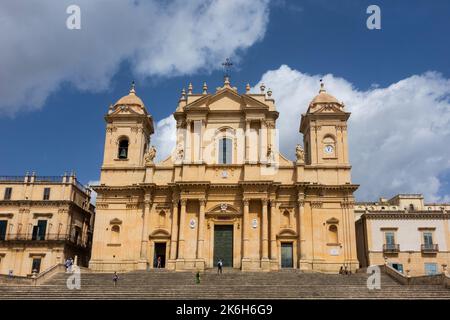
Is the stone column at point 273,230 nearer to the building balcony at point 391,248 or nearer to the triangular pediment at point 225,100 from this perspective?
the triangular pediment at point 225,100

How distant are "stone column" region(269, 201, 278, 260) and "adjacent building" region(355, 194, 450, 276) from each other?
388 inches

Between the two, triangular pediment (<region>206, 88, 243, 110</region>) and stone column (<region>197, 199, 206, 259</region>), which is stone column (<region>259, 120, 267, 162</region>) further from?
stone column (<region>197, 199, 206, 259</region>)

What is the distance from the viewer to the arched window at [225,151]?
123 ft

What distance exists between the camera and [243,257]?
34156 mm

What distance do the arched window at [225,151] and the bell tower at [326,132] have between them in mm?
6290

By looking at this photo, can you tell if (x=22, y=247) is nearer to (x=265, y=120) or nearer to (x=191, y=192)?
(x=191, y=192)

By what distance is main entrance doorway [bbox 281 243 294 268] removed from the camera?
35.2 m

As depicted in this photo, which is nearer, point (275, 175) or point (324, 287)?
point (324, 287)

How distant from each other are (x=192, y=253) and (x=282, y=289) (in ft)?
35.7

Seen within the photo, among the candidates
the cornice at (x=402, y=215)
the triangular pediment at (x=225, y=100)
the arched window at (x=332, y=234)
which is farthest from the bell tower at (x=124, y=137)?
the cornice at (x=402, y=215)

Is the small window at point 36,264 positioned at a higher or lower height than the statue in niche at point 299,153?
lower

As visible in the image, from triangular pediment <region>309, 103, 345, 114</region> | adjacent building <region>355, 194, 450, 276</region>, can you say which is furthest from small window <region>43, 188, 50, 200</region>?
adjacent building <region>355, 194, 450, 276</region>

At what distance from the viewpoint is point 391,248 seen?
4034 centimetres
